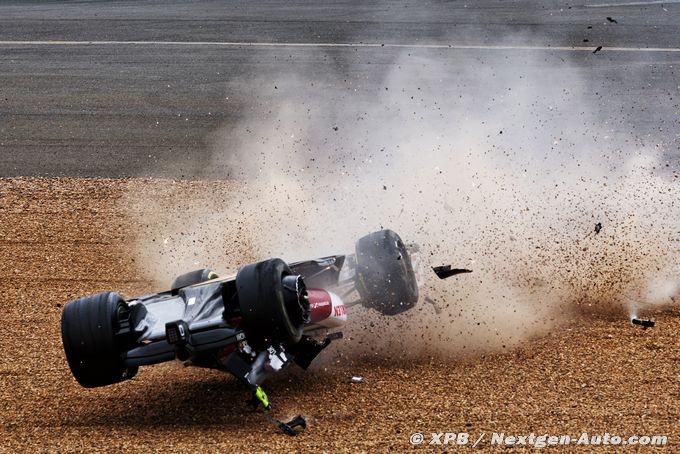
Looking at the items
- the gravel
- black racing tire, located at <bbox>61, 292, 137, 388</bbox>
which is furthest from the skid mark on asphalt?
black racing tire, located at <bbox>61, 292, 137, 388</bbox>

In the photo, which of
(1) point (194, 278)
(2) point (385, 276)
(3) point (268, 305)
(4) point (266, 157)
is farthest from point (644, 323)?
(4) point (266, 157)

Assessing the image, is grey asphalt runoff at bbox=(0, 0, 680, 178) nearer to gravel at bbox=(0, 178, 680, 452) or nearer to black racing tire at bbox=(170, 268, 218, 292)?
black racing tire at bbox=(170, 268, 218, 292)

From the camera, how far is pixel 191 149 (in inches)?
562

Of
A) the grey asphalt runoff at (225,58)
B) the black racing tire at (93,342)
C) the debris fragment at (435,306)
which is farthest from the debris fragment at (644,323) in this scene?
the grey asphalt runoff at (225,58)

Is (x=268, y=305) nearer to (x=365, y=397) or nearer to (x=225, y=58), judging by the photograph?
(x=365, y=397)

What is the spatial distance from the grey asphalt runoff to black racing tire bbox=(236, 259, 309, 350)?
6.99 metres

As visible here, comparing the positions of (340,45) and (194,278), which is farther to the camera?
(340,45)

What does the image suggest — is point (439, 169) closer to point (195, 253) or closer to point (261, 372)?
point (195, 253)

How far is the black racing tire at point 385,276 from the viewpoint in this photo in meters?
7.31

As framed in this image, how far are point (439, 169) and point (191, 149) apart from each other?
4678mm

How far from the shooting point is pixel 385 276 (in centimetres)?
730

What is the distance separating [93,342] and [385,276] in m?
2.34

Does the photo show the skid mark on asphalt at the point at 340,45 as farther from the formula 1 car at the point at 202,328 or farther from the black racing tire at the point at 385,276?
the formula 1 car at the point at 202,328

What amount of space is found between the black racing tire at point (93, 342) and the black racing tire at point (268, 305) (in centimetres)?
91
